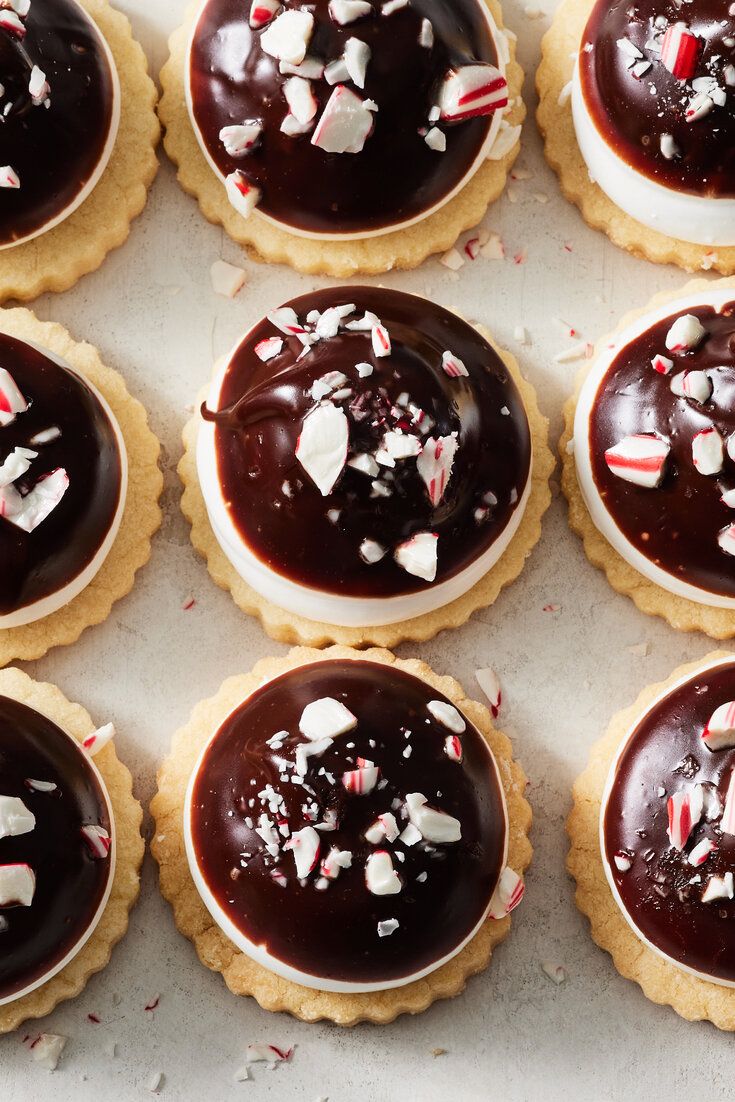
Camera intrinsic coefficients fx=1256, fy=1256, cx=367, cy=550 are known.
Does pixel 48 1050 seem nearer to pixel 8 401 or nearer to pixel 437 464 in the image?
pixel 8 401

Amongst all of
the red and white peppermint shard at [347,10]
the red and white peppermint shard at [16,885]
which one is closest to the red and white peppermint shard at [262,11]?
the red and white peppermint shard at [347,10]

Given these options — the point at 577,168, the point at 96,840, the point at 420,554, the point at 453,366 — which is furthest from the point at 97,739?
the point at 577,168

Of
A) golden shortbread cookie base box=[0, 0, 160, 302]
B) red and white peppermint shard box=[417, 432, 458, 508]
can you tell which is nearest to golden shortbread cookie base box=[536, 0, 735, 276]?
red and white peppermint shard box=[417, 432, 458, 508]

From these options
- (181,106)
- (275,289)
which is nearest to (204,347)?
(275,289)

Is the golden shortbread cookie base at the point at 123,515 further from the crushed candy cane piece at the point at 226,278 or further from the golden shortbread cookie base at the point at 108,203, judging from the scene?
the crushed candy cane piece at the point at 226,278

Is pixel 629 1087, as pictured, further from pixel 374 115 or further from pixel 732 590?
pixel 374 115
